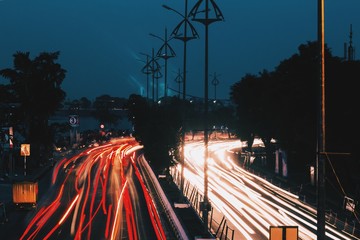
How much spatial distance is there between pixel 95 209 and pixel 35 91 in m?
36.3

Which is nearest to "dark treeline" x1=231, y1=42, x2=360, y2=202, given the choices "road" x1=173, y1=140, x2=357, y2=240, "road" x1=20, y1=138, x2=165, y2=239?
"road" x1=173, y1=140, x2=357, y2=240

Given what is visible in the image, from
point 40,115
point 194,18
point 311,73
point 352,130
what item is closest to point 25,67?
point 40,115

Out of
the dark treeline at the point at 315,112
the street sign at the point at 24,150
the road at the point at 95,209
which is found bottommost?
the road at the point at 95,209

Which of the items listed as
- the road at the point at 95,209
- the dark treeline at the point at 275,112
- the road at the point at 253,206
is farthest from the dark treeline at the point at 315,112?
the road at the point at 95,209

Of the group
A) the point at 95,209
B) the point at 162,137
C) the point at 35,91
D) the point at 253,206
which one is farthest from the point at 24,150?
the point at 253,206

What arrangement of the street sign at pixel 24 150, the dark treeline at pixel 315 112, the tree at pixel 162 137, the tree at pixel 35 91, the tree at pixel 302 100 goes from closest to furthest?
1. the dark treeline at pixel 315 112
2. the tree at pixel 302 100
3. the tree at pixel 162 137
4. the street sign at pixel 24 150
5. the tree at pixel 35 91

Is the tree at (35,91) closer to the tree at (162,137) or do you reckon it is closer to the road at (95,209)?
the road at (95,209)

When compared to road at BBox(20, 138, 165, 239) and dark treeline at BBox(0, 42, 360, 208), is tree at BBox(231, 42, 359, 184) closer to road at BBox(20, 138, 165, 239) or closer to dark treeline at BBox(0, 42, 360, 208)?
dark treeline at BBox(0, 42, 360, 208)

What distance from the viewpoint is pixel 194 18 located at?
28156 mm

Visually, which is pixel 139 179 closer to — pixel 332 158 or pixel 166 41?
pixel 166 41

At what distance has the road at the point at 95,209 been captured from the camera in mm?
32906

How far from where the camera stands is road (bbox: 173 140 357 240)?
108 feet

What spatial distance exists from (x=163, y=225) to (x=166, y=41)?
24545 millimetres

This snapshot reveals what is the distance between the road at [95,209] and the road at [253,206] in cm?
471
